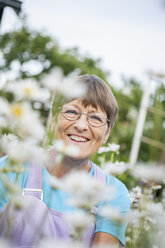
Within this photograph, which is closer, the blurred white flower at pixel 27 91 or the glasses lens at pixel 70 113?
the blurred white flower at pixel 27 91

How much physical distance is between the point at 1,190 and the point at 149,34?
0.81 m

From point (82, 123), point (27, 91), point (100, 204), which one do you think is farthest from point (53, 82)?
point (100, 204)

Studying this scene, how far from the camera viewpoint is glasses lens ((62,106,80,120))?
131cm

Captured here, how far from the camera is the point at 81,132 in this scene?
4.35 feet

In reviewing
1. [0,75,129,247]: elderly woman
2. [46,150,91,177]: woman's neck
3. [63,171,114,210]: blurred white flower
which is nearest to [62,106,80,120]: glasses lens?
[0,75,129,247]: elderly woman

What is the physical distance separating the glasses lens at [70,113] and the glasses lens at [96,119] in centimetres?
6

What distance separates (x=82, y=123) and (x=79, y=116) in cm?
4

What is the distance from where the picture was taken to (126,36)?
35.7 inches

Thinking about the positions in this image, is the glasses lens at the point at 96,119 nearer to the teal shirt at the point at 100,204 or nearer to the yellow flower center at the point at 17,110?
the teal shirt at the point at 100,204

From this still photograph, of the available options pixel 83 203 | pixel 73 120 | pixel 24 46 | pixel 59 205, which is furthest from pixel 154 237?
pixel 24 46

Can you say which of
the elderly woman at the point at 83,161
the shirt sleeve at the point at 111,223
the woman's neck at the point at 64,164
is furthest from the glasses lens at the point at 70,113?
the shirt sleeve at the point at 111,223

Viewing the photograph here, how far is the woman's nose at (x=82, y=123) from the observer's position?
1.30 metres

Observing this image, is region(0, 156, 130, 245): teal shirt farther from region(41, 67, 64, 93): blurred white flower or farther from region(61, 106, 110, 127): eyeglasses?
region(41, 67, 64, 93): blurred white flower

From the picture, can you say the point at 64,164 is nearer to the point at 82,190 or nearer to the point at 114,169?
the point at 114,169
